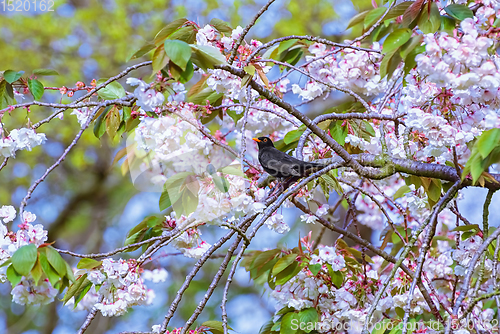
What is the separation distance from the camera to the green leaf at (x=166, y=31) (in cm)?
143

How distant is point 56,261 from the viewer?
47.5 inches

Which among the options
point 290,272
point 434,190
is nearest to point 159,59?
point 290,272

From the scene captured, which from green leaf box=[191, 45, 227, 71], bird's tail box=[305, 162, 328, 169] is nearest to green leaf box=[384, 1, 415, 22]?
bird's tail box=[305, 162, 328, 169]

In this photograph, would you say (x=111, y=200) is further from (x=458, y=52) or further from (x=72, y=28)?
(x=458, y=52)

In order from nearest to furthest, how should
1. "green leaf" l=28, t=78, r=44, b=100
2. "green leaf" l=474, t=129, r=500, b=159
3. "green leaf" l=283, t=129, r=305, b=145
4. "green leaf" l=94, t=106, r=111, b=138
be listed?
"green leaf" l=474, t=129, r=500, b=159 → "green leaf" l=28, t=78, r=44, b=100 → "green leaf" l=94, t=106, r=111, b=138 → "green leaf" l=283, t=129, r=305, b=145

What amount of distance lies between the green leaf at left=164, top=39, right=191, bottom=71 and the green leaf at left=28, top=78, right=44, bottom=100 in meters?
0.77

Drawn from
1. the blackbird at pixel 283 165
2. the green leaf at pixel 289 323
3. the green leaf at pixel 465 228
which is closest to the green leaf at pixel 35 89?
the blackbird at pixel 283 165

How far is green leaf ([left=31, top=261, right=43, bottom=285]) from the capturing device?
1208 mm

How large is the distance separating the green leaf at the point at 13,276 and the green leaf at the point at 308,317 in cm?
121

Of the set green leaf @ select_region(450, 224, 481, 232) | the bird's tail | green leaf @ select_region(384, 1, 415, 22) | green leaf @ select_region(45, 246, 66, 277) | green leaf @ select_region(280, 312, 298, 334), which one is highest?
green leaf @ select_region(384, 1, 415, 22)

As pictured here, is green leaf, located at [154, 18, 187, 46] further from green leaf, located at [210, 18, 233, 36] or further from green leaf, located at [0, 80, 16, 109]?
green leaf, located at [0, 80, 16, 109]

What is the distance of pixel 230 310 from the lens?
9.20 metres

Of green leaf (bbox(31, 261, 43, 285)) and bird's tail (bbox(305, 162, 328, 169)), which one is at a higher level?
bird's tail (bbox(305, 162, 328, 169))

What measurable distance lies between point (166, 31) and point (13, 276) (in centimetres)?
90
